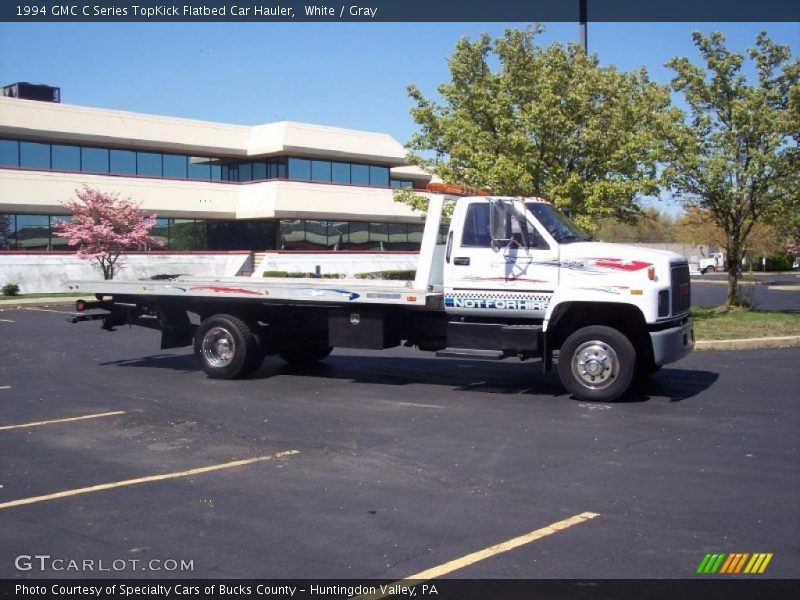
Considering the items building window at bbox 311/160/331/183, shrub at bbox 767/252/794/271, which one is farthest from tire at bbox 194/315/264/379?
shrub at bbox 767/252/794/271

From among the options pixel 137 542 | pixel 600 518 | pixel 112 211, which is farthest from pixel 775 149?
pixel 112 211

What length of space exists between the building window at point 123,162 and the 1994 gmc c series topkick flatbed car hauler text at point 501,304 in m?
29.4

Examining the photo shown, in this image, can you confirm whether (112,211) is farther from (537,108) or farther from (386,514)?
(386,514)

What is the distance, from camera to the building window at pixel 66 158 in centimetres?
3816

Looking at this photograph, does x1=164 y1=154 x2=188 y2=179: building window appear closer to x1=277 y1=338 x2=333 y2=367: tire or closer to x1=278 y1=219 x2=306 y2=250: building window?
x1=278 y1=219 x2=306 y2=250: building window

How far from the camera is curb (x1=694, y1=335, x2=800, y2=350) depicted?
15461 millimetres

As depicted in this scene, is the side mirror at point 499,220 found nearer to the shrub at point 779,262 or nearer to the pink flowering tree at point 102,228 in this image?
the pink flowering tree at point 102,228

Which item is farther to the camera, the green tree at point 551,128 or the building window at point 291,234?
the building window at point 291,234

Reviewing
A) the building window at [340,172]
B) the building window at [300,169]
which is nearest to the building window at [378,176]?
the building window at [340,172]

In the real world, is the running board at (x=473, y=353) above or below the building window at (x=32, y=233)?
below

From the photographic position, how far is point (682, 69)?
67.1 ft

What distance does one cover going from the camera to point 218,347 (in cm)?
1280
